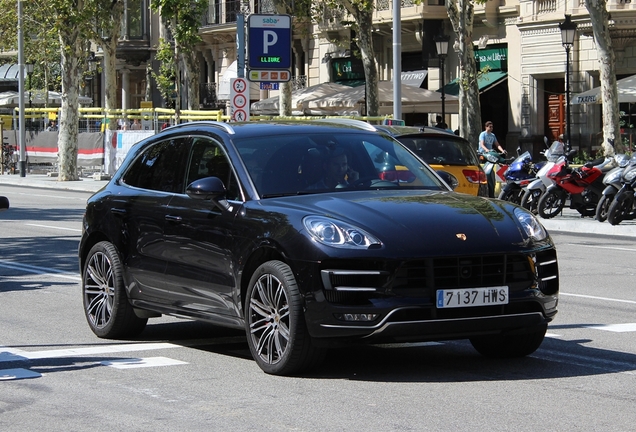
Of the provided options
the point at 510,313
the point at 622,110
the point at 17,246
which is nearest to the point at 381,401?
the point at 510,313

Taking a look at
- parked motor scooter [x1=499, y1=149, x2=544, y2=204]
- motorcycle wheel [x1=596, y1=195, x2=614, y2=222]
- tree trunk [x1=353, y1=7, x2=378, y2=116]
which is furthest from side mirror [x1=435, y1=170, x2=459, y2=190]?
tree trunk [x1=353, y1=7, x2=378, y2=116]

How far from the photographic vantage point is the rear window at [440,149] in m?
19.5

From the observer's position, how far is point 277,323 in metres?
7.84

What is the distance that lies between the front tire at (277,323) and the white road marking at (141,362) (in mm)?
708

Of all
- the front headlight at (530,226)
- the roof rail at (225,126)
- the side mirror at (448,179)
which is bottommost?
the front headlight at (530,226)

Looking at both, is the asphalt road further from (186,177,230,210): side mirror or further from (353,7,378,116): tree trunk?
(353,7,378,116): tree trunk

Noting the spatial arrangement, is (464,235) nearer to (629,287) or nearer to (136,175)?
(136,175)

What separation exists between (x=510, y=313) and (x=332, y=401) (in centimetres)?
136

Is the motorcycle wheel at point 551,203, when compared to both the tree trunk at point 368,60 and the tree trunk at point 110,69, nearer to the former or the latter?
the tree trunk at point 368,60

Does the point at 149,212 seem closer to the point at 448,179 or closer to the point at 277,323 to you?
the point at 277,323

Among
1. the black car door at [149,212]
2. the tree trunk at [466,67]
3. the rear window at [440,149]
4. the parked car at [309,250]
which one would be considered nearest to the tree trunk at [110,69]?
the tree trunk at [466,67]

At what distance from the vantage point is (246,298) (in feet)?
26.7

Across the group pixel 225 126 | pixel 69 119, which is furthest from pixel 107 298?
pixel 69 119

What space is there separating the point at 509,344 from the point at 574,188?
51.5 ft
